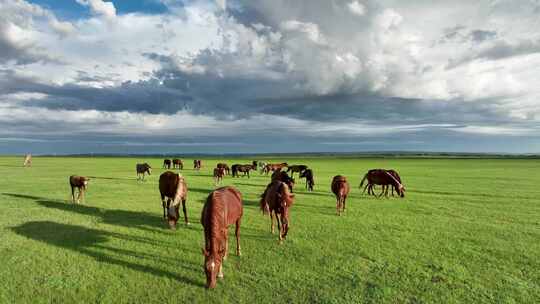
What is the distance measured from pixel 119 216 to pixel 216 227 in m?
9.27

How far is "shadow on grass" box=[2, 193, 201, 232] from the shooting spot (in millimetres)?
12742

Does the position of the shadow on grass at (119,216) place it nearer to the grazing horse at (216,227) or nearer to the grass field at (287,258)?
the grass field at (287,258)

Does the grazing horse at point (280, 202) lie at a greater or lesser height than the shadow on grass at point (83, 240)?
greater

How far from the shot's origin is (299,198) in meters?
19.9

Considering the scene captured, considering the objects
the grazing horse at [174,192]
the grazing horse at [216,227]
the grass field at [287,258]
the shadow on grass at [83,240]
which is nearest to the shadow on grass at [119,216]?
the grass field at [287,258]

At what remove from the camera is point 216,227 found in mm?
7355

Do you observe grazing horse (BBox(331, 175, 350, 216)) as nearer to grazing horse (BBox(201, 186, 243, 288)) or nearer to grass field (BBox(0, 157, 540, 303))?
grass field (BBox(0, 157, 540, 303))

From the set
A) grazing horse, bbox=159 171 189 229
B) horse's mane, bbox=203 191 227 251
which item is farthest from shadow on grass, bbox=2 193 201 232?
horse's mane, bbox=203 191 227 251

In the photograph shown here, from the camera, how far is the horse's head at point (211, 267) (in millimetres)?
6946

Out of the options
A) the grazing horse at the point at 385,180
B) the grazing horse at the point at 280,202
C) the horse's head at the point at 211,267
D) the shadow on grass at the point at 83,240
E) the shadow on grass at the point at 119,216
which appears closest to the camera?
the horse's head at the point at 211,267

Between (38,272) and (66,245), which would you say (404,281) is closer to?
(38,272)

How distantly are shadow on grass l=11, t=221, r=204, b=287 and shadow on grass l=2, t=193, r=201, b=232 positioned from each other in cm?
135

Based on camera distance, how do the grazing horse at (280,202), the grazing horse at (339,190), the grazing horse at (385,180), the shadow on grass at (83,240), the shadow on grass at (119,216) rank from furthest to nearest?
1. the grazing horse at (385,180)
2. the grazing horse at (339,190)
3. the shadow on grass at (119,216)
4. the grazing horse at (280,202)
5. the shadow on grass at (83,240)

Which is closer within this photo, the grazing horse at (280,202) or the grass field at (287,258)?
the grass field at (287,258)
